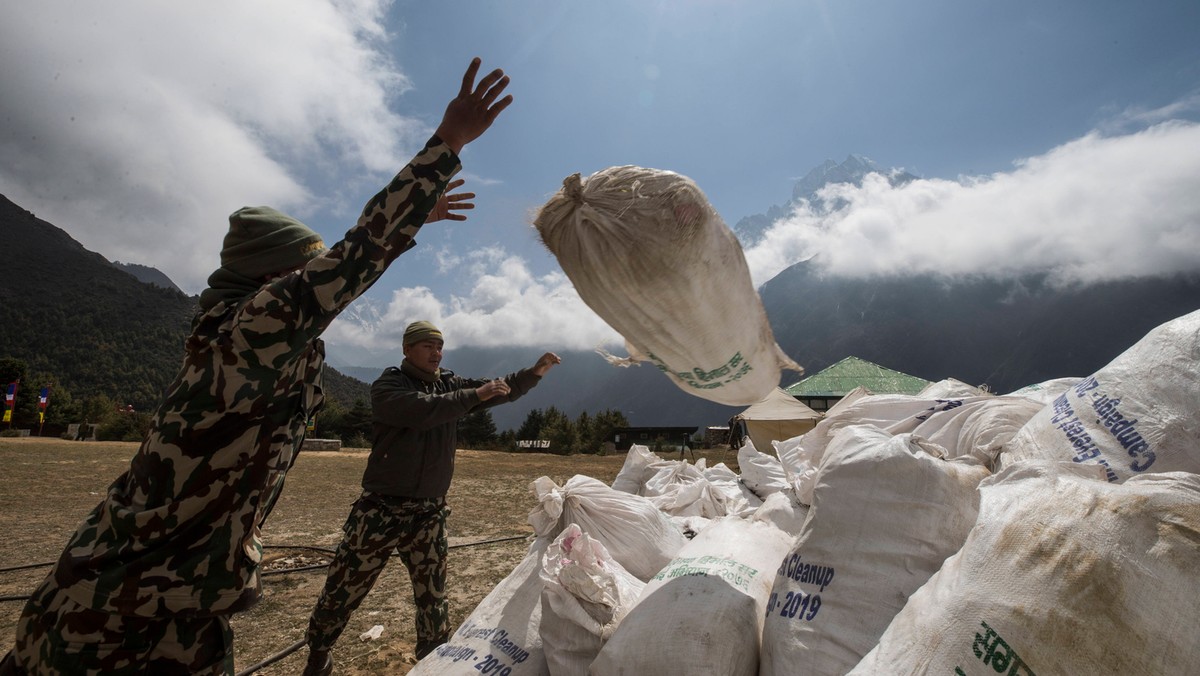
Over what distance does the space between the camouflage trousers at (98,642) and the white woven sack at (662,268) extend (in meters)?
1.36

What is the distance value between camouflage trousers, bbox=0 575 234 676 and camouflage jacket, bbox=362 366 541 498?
1.20m

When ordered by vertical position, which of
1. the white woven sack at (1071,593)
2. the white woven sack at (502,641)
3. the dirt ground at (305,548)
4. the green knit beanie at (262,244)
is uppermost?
the green knit beanie at (262,244)

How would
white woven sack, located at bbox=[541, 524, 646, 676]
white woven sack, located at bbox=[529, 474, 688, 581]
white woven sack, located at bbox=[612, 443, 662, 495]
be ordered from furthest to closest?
white woven sack, located at bbox=[612, 443, 662, 495], white woven sack, located at bbox=[529, 474, 688, 581], white woven sack, located at bbox=[541, 524, 646, 676]

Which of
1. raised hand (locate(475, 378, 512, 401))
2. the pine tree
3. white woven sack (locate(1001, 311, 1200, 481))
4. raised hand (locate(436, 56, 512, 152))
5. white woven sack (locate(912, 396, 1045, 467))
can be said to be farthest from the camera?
the pine tree

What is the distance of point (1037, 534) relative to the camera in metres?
1.01

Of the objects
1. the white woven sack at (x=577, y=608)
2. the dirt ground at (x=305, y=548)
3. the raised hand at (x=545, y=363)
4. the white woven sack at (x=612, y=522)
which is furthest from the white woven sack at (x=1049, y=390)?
the dirt ground at (x=305, y=548)

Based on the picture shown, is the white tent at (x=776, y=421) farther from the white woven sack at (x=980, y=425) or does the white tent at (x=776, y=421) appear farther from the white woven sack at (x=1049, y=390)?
the white woven sack at (x=980, y=425)

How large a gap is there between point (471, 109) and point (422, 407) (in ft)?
4.60

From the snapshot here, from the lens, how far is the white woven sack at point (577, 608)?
1678 millimetres

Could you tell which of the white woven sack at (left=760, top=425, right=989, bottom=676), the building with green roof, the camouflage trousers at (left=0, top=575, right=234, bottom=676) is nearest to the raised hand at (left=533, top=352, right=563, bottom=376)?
the white woven sack at (left=760, top=425, right=989, bottom=676)

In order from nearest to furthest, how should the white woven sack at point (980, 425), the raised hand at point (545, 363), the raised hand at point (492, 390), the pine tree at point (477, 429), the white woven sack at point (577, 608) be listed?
the white woven sack at point (577, 608) < the white woven sack at point (980, 425) < the raised hand at point (492, 390) < the raised hand at point (545, 363) < the pine tree at point (477, 429)

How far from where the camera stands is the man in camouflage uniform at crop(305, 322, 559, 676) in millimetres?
2344

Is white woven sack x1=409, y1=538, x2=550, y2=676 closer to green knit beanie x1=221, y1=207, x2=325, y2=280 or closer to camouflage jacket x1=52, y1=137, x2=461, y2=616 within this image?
camouflage jacket x1=52, y1=137, x2=461, y2=616

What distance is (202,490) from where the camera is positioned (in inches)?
43.9
